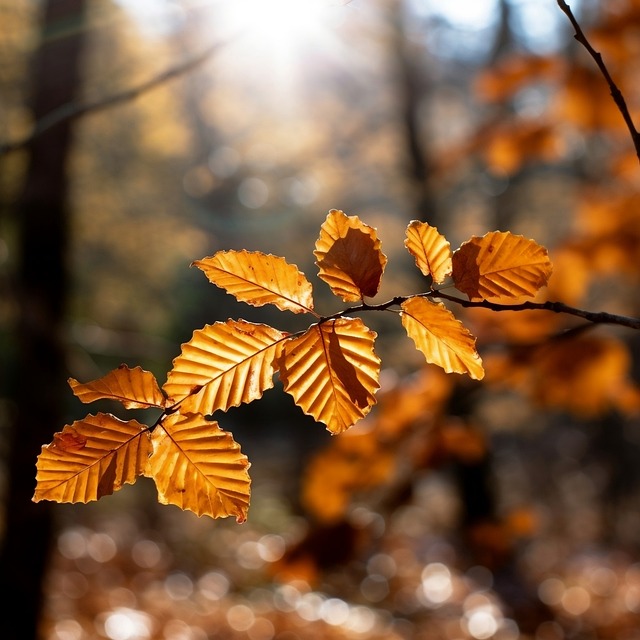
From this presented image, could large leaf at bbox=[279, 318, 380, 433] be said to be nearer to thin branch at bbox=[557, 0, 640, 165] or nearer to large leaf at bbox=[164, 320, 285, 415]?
large leaf at bbox=[164, 320, 285, 415]

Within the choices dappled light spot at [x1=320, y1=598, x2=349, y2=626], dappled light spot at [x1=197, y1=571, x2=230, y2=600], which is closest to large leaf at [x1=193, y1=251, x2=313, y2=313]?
dappled light spot at [x1=320, y1=598, x2=349, y2=626]

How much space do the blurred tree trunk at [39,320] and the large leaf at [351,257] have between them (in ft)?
7.65

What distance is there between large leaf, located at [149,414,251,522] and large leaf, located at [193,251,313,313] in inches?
4.3

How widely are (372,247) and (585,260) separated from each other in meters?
2.03

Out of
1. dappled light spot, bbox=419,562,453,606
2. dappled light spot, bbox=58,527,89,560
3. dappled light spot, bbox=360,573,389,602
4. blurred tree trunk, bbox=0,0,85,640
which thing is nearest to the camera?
blurred tree trunk, bbox=0,0,85,640

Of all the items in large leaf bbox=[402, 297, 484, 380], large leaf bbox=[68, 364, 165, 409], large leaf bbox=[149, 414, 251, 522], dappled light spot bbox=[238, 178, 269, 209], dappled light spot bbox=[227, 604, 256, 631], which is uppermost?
dappled light spot bbox=[238, 178, 269, 209]

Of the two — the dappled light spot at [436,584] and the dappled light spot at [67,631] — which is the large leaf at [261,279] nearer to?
the dappled light spot at [67,631]

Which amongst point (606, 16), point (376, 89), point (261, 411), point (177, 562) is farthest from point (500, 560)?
point (376, 89)

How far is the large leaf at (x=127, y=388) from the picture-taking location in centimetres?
52

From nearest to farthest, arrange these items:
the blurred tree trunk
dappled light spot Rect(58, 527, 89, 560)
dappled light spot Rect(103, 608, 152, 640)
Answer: the blurred tree trunk → dappled light spot Rect(103, 608, 152, 640) → dappled light spot Rect(58, 527, 89, 560)

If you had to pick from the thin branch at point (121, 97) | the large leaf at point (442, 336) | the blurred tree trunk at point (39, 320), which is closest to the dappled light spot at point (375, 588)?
the blurred tree trunk at point (39, 320)

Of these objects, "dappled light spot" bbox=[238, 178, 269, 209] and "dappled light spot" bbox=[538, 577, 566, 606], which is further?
"dappled light spot" bbox=[238, 178, 269, 209]

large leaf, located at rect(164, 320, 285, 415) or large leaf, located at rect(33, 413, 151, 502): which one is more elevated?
large leaf, located at rect(164, 320, 285, 415)

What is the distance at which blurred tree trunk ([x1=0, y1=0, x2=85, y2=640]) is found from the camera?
2.72 m
